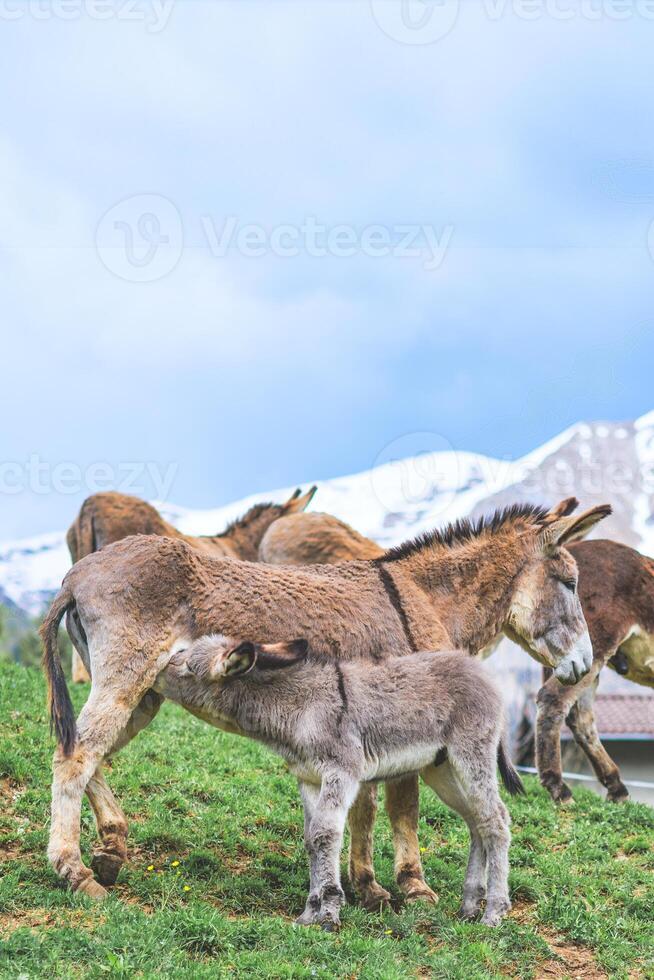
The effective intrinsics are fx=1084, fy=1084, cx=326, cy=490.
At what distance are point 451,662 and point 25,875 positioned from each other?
308 cm

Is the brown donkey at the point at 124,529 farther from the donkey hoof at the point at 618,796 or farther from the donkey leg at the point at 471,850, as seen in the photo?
the donkey leg at the point at 471,850

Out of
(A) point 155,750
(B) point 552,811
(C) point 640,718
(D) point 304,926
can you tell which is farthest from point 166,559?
(C) point 640,718

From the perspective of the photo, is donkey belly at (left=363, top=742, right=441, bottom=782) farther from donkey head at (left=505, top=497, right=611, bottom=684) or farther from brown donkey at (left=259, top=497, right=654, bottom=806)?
brown donkey at (left=259, top=497, right=654, bottom=806)

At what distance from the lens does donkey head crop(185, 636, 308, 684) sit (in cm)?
660

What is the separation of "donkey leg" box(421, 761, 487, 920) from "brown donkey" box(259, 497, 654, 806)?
393cm

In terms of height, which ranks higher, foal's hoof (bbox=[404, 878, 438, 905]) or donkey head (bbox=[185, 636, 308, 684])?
donkey head (bbox=[185, 636, 308, 684])

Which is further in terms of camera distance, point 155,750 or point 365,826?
point 155,750

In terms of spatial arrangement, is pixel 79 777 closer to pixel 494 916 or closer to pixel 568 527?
pixel 494 916

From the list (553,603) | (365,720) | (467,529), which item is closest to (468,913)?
(365,720)

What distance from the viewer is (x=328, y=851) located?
6.40m

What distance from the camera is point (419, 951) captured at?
6.29m

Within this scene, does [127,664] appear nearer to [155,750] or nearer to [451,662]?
[451,662]

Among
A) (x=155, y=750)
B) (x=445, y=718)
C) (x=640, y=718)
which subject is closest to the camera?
(x=445, y=718)

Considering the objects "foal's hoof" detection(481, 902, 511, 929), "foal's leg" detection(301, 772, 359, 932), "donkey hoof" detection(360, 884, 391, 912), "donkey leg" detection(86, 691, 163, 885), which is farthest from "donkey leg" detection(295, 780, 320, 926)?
"donkey leg" detection(86, 691, 163, 885)
